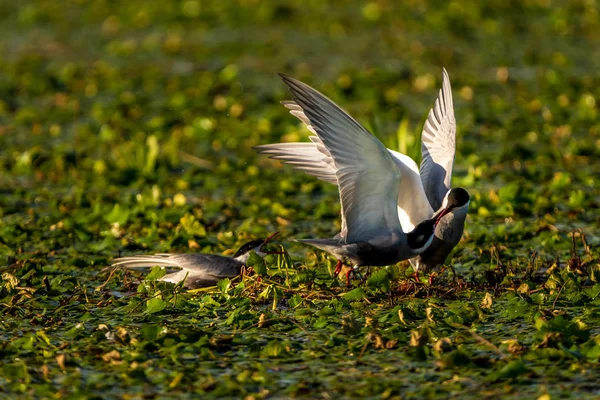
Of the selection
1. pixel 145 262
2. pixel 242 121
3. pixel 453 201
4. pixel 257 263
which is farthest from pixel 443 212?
pixel 242 121

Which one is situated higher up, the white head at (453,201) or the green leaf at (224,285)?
the white head at (453,201)

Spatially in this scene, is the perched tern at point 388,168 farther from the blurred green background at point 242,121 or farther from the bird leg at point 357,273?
the blurred green background at point 242,121

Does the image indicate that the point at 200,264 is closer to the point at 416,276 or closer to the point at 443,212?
the point at 416,276

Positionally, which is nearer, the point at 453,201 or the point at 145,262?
the point at 453,201

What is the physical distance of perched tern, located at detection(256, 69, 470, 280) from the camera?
21.2ft

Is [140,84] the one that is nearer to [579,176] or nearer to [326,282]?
[579,176]

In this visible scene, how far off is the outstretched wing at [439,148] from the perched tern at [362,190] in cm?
38

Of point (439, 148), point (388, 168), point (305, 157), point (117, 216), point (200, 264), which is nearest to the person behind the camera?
point (388, 168)

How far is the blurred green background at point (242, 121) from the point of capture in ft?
27.6

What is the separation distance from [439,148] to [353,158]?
4.99ft

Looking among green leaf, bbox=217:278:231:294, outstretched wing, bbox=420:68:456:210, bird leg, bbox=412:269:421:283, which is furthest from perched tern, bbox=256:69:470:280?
green leaf, bbox=217:278:231:294

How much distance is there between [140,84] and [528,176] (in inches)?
217

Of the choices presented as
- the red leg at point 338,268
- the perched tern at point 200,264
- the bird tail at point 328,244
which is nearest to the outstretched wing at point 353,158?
the bird tail at point 328,244

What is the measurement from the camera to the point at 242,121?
12.3 metres
